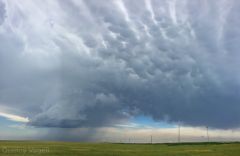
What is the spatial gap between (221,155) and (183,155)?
39.1ft

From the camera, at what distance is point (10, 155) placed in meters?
76.9

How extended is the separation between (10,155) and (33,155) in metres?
6.01

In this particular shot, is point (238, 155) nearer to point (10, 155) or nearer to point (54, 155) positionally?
point (54, 155)

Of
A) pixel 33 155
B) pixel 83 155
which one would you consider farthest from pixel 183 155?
pixel 33 155

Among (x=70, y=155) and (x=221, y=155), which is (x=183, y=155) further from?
(x=70, y=155)

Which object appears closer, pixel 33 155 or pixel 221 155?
pixel 33 155

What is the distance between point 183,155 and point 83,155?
101 feet

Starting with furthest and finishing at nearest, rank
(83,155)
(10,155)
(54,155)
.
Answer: (83,155) → (54,155) → (10,155)

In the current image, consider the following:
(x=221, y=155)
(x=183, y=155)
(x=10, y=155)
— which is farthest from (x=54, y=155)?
(x=221, y=155)

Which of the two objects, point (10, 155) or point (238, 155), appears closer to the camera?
point (10, 155)

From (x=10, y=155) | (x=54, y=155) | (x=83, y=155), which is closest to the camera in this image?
(x=10, y=155)

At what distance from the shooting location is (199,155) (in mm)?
94688

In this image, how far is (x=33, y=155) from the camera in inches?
3167

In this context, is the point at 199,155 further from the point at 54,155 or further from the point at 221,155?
the point at 54,155
